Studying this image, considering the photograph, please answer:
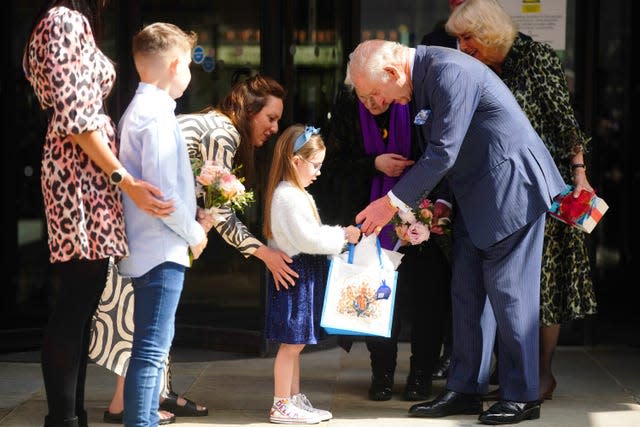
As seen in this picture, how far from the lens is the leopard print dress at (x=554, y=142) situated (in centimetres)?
524

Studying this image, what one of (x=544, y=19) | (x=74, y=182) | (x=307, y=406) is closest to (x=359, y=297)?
(x=307, y=406)

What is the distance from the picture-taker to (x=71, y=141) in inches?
161

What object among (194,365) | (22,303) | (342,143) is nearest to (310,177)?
(342,143)

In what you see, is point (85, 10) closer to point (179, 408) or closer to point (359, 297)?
point (359, 297)

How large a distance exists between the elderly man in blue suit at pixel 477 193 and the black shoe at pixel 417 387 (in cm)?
28

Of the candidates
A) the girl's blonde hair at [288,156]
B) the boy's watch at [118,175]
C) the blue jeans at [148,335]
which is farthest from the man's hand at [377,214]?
the boy's watch at [118,175]

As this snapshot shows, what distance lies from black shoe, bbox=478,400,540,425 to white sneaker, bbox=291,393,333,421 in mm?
675

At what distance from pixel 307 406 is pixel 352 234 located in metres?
0.82

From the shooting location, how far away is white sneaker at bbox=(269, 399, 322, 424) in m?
4.97

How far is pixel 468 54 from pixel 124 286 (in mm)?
1869

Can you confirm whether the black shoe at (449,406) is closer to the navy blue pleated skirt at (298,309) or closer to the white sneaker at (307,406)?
the white sneaker at (307,406)

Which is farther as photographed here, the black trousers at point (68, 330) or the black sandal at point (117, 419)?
the black sandal at point (117, 419)

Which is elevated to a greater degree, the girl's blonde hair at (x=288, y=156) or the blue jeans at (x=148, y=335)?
the girl's blonde hair at (x=288, y=156)

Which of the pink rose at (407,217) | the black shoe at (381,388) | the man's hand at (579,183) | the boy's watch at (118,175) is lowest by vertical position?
the black shoe at (381,388)
